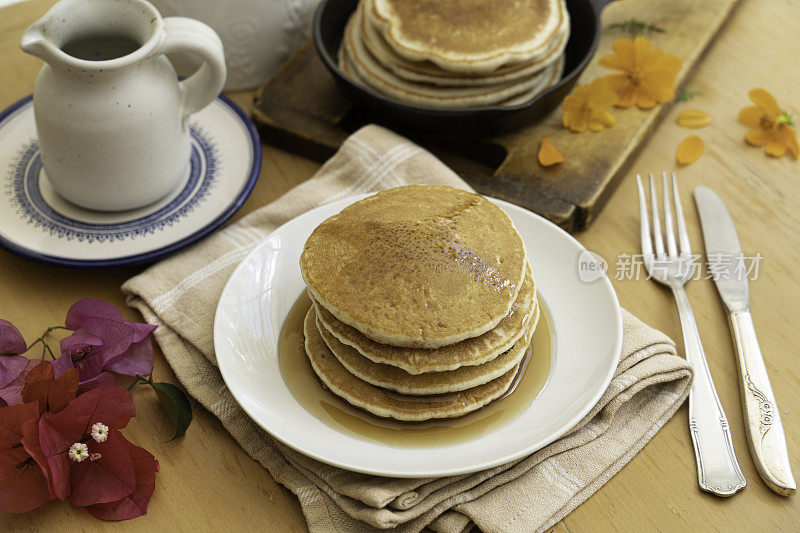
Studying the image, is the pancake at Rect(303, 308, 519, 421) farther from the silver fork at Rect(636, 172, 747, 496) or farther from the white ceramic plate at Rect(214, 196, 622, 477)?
the silver fork at Rect(636, 172, 747, 496)

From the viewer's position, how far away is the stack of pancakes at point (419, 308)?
2.87ft

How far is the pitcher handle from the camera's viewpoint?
111 cm

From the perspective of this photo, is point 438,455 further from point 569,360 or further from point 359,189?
point 359,189

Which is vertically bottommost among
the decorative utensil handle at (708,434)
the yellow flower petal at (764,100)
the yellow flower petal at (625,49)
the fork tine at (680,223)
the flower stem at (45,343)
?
the flower stem at (45,343)

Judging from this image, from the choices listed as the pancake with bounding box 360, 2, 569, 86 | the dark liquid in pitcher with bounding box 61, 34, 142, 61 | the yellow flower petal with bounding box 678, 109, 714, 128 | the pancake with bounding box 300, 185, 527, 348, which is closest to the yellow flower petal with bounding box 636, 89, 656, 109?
the yellow flower petal with bounding box 678, 109, 714, 128

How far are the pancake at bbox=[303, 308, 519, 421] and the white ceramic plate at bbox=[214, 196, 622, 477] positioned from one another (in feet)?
0.14

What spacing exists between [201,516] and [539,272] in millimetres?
579

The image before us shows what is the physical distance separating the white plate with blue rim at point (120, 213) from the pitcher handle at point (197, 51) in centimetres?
14

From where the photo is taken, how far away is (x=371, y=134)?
4.42 feet

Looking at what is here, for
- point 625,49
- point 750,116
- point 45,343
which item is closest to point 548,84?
point 625,49

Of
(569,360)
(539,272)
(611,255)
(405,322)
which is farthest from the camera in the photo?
(611,255)

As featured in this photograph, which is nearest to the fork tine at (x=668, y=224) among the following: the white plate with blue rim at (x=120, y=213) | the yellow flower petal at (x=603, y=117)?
the yellow flower petal at (x=603, y=117)

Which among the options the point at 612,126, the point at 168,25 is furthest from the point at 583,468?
the point at 168,25

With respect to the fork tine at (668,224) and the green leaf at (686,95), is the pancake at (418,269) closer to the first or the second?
the fork tine at (668,224)
